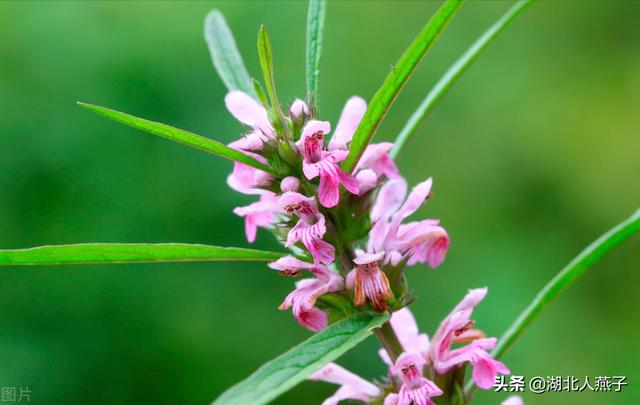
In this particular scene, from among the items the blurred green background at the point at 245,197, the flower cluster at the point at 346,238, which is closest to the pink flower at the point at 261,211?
the flower cluster at the point at 346,238

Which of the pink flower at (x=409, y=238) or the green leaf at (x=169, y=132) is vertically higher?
the green leaf at (x=169, y=132)

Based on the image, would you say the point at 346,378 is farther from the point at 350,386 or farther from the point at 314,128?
the point at 314,128

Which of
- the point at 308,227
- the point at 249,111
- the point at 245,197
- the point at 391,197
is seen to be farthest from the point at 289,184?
the point at 245,197

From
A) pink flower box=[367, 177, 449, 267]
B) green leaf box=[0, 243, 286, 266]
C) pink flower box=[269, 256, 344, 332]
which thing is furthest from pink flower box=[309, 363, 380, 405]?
green leaf box=[0, 243, 286, 266]

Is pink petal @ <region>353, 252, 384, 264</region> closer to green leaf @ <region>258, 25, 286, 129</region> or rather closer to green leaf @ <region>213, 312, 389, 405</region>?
green leaf @ <region>213, 312, 389, 405</region>

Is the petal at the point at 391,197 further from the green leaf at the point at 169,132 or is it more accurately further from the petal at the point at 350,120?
the green leaf at the point at 169,132

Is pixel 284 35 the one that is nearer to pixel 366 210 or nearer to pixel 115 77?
pixel 115 77
